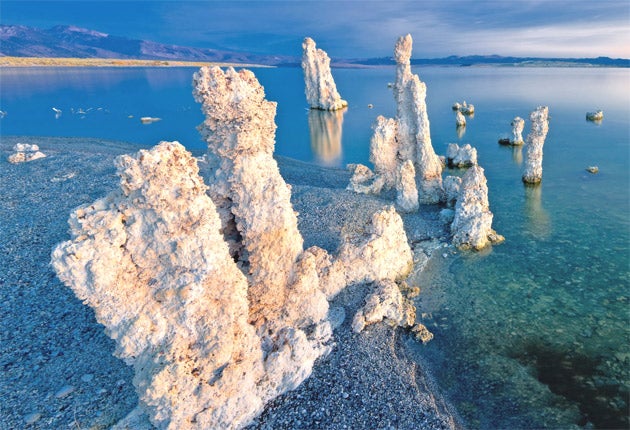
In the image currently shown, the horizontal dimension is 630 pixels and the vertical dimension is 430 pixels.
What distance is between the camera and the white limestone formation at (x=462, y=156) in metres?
40.5

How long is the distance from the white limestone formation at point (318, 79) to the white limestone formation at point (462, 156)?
49114mm

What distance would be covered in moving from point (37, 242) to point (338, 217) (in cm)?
1760

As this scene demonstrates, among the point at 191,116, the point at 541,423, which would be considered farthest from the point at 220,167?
the point at 191,116

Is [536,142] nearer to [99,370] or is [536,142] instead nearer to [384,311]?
[384,311]

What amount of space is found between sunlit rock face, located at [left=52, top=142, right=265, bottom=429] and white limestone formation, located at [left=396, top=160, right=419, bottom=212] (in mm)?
18375

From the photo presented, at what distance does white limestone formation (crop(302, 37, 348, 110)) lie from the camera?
81625 mm

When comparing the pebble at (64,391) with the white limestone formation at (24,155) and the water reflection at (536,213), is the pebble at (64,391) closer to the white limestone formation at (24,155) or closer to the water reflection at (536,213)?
the water reflection at (536,213)

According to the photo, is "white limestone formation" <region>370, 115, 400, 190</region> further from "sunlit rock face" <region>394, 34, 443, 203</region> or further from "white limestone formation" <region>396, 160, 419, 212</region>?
"white limestone formation" <region>396, 160, 419, 212</region>

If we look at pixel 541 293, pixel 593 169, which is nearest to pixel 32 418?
pixel 541 293

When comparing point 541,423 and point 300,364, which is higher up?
point 300,364

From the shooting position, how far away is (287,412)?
1118 cm

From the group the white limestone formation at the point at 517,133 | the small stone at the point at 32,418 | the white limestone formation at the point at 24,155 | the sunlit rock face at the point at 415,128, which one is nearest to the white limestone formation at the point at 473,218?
the sunlit rock face at the point at 415,128

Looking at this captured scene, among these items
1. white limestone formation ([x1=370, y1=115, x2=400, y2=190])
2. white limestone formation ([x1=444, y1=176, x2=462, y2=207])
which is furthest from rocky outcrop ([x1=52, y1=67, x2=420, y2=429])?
white limestone formation ([x1=444, y1=176, x2=462, y2=207])

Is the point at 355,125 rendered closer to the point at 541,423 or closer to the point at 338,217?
the point at 338,217
